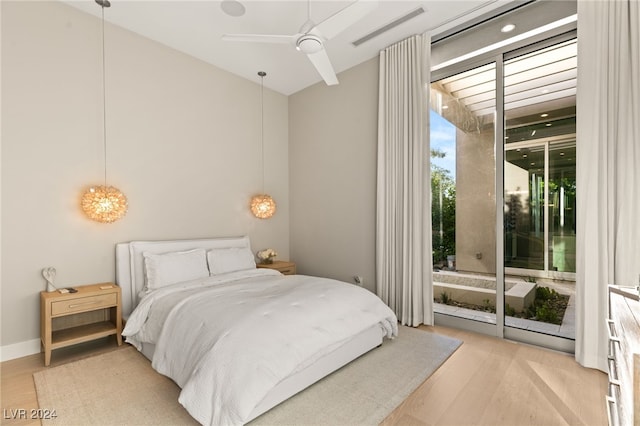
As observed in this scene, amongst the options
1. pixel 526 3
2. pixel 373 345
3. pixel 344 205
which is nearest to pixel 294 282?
pixel 373 345

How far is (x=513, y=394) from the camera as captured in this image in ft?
7.13

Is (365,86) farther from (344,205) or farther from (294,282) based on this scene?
(294,282)

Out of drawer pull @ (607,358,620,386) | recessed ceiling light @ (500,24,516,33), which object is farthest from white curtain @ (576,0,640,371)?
drawer pull @ (607,358,620,386)

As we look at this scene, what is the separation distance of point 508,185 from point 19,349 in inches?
197

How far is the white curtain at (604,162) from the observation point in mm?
2375

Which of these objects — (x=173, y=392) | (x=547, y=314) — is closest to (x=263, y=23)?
(x=173, y=392)

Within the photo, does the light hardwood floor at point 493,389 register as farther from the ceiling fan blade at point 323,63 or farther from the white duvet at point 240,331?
the ceiling fan blade at point 323,63

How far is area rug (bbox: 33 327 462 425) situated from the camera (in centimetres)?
193

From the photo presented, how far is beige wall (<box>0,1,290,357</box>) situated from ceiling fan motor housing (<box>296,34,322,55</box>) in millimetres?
2191

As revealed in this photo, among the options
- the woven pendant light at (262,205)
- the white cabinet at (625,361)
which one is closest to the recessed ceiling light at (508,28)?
the white cabinet at (625,361)

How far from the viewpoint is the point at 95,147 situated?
3.20 m

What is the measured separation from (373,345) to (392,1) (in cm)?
333

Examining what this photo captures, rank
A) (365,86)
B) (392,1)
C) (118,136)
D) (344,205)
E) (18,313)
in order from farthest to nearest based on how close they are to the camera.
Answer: (344,205) < (365,86) < (118,136) < (392,1) < (18,313)

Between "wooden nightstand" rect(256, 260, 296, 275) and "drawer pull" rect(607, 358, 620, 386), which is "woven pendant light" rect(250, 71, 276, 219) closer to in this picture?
"wooden nightstand" rect(256, 260, 296, 275)
